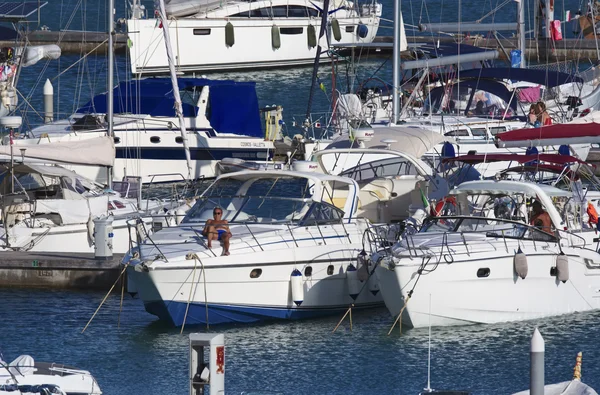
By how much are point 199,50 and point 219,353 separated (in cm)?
4337

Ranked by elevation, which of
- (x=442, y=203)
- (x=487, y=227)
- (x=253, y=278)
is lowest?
(x=253, y=278)

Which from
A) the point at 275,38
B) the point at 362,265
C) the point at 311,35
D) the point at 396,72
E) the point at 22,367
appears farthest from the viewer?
the point at 311,35

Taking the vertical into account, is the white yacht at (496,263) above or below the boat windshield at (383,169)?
below

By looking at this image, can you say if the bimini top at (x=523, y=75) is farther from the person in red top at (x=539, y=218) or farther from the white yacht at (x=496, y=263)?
the person in red top at (x=539, y=218)

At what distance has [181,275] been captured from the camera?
957 inches

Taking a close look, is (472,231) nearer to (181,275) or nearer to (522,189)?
(522,189)

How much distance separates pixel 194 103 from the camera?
42.0m

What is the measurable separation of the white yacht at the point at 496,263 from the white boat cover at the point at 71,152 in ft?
29.3

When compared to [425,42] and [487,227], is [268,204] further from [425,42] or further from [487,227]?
[425,42]

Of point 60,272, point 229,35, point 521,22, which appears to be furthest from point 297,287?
point 229,35

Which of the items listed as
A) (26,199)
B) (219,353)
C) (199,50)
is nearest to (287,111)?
(199,50)

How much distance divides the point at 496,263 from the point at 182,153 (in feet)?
54.2

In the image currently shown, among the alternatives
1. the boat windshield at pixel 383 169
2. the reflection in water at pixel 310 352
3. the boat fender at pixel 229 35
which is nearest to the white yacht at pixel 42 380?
the reflection in water at pixel 310 352

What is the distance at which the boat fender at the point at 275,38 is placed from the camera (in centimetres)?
5962
